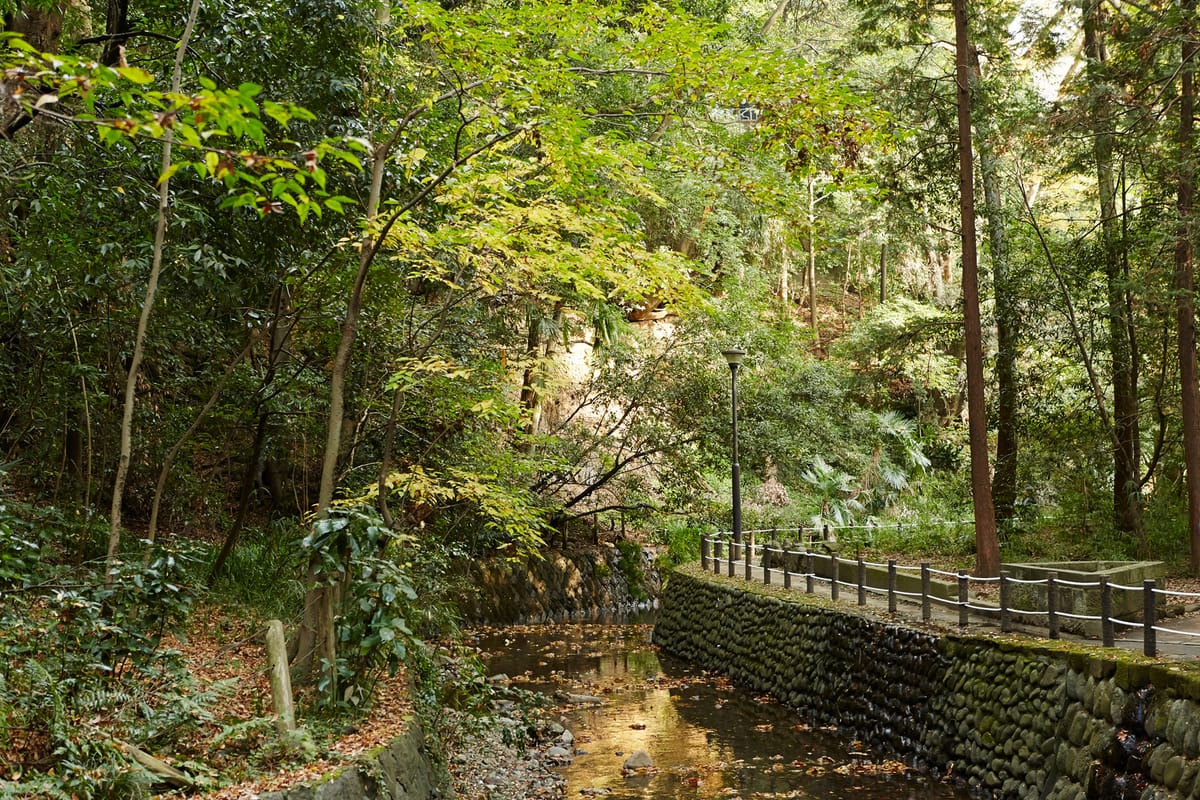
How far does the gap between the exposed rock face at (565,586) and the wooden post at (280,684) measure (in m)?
12.6

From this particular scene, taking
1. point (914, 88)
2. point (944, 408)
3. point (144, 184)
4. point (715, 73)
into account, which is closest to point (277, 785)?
point (144, 184)

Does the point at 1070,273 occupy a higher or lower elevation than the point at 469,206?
higher

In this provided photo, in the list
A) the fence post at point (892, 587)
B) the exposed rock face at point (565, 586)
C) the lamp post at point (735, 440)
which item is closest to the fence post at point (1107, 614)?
the fence post at point (892, 587)

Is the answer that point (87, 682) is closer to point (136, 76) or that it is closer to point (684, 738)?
→ point (136, 76)

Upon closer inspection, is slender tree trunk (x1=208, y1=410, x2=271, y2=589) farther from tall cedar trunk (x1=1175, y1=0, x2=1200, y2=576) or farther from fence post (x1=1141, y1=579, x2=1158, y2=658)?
tall cedar trunk (x1=1175, y1=0, x2=1200, y2=576)

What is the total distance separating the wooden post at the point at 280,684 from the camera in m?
6.20

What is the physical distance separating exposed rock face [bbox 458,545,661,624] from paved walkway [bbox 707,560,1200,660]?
22.1 feet

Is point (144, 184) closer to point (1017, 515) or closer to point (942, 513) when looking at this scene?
point (1017, 515)

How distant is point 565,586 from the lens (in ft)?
76.4

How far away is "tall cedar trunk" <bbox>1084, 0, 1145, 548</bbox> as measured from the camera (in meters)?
17.1

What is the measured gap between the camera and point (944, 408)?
34.5 m

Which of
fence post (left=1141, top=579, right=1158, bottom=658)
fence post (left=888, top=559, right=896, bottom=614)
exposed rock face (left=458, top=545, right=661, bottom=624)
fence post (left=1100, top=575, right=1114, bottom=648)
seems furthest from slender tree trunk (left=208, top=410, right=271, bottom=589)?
fence post (left=1141, top=579, right=1158, bottom=658)

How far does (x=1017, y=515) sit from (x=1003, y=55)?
31.5 ft

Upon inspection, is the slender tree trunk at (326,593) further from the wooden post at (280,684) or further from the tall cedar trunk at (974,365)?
the tall cedar trunk at (974,365)
